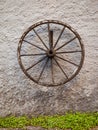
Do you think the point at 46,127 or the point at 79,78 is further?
the point at 79,78

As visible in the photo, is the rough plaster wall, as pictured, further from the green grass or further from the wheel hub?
the wheel hub

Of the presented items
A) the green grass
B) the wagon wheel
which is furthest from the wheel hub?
the green grass

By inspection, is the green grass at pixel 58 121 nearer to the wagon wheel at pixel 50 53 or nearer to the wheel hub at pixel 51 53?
the wagon wheel at pixel 50 53

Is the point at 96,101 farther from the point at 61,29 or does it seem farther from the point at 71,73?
the point at 61,29

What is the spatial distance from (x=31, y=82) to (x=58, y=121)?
2.70 ft

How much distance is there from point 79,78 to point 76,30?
853 millimetres

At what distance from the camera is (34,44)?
4.99 metres

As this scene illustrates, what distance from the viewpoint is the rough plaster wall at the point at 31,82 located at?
→ 4895 millimetres

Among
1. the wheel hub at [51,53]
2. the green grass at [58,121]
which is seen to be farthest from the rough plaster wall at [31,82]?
the wheel hub at [51,53]

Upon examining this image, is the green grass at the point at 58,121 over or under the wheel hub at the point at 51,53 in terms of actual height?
under

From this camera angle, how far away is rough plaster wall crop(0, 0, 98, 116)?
4895mm

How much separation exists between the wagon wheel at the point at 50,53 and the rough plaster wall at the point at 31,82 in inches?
5.3

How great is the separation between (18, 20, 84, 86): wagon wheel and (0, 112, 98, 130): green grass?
625 mm

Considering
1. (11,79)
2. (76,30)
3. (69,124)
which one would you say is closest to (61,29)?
(76,30)
